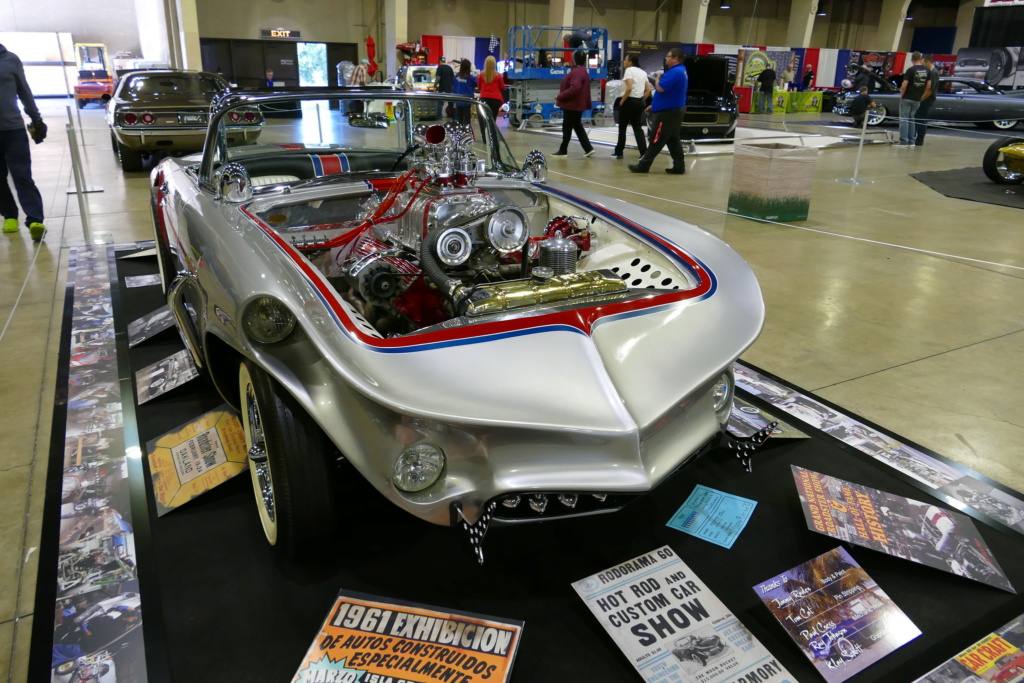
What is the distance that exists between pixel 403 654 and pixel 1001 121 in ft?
55.6

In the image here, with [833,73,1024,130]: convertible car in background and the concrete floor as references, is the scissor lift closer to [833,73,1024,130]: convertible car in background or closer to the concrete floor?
[833,73,1024,130]: convertible car in background

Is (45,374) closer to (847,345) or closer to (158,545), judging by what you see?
(158,545)

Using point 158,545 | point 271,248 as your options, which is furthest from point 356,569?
point 271,248

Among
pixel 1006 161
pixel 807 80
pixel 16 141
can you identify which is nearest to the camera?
pixel 16 141

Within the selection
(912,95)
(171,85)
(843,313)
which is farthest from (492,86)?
(843,313)

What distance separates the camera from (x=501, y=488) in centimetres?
145

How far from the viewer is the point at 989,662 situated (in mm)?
1558

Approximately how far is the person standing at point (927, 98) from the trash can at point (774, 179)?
21.3 feet

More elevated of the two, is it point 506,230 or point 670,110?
point 670,110

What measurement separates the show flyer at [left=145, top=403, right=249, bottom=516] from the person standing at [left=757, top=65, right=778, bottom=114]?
19.0m

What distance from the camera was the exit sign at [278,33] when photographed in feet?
67.0

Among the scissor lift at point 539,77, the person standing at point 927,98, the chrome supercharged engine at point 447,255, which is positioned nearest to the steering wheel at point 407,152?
the chrome supercharged engine at point 447,255

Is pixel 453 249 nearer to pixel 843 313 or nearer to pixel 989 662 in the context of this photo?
pixel 989 662

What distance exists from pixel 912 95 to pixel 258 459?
40.7ft
